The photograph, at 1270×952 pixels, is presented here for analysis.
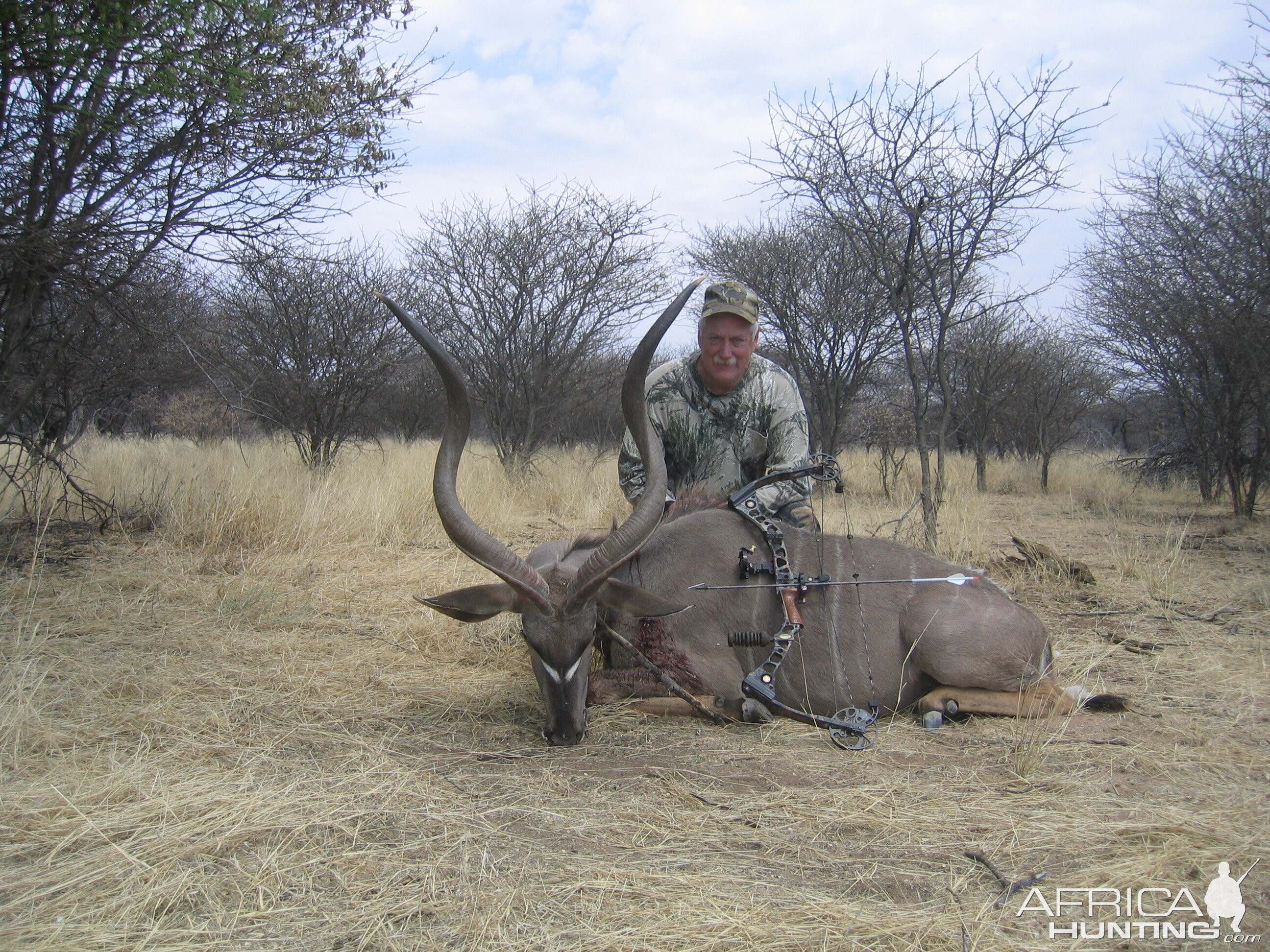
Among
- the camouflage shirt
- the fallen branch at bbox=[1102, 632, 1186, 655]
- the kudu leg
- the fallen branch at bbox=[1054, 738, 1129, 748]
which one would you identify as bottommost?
the fallen branch at bbox=[1054, 738, 1129, 748]

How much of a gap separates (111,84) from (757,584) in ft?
16.6

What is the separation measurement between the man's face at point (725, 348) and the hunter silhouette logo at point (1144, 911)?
3427mm

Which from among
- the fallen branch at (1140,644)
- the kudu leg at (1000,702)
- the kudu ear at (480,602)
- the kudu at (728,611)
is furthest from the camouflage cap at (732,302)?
the fallen branch at (1140,644)

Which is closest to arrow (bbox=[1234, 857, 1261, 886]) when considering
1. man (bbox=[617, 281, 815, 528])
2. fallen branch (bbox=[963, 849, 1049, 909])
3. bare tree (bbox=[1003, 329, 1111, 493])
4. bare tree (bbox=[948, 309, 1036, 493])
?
fallen branch (bbox=[963, 849, 1049, 909])

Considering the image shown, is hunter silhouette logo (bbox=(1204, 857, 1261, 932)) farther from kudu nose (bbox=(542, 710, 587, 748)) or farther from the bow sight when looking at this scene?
kudu nose (bbox=(542, 710, 587, 748))

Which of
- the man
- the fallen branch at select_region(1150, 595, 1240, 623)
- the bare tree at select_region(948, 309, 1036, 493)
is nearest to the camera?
the man

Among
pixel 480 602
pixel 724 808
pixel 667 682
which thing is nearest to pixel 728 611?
pixel 667 682

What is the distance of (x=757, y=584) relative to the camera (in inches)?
161

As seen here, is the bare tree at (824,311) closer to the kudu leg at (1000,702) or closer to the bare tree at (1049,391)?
the bare tree at (1049,391)

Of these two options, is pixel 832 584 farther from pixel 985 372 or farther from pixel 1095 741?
pixel 985 372

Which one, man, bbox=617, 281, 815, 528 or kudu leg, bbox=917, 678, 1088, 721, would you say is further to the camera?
man, bbox=617, 281, 815, 528

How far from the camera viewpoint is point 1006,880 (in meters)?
2.37

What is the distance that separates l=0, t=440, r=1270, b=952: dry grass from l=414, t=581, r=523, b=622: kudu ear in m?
0.49

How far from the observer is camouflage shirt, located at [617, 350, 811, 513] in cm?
533
